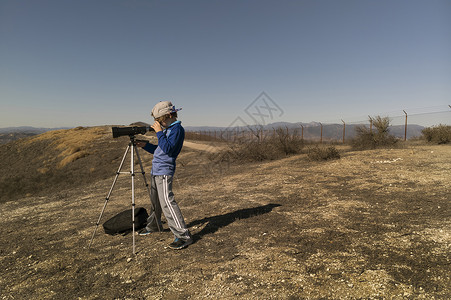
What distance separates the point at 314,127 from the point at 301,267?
850 inches

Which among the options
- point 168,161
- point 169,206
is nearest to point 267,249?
→ point 169,206

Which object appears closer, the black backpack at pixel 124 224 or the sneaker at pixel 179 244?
the sneaker at pixel 179 244

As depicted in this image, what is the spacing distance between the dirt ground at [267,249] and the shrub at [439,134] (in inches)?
324

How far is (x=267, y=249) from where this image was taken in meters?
3.28

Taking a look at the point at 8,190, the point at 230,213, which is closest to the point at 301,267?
the point at 230,213

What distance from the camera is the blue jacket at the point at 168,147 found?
315 cm

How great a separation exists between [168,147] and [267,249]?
190 cm

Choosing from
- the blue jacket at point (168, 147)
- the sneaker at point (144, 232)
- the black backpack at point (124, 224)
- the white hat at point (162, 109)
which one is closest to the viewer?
the blue jacket at point (168, 147)

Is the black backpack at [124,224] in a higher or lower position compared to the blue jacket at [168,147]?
lower

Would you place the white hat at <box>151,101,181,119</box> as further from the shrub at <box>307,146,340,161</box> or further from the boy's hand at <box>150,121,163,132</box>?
the shrub at <box>307,146,340,161</box>

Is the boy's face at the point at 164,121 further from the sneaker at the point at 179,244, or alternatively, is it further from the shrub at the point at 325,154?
the shrub at the point at 325,154

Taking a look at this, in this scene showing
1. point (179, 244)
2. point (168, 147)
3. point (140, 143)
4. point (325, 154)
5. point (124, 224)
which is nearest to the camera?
point (168, 147)

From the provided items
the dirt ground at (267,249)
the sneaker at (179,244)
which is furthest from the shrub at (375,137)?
the sneaker at (179,244)

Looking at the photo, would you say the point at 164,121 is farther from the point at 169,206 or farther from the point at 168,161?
the point at 169,206
